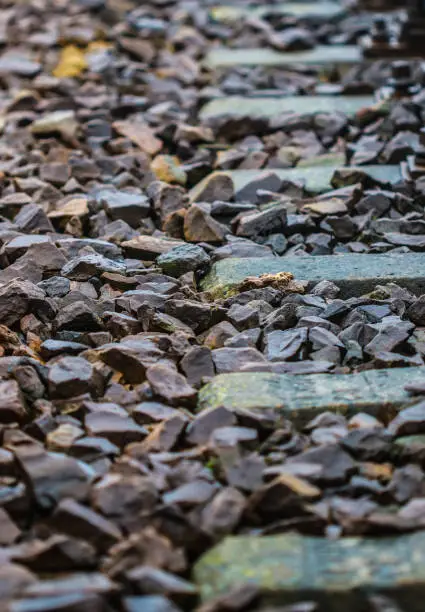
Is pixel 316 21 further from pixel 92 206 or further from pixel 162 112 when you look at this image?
pixel 92 206

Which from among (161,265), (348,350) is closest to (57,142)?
(161,265)

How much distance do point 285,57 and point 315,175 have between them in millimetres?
1755

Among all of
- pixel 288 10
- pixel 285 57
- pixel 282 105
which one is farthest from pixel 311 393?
pixel 288 10

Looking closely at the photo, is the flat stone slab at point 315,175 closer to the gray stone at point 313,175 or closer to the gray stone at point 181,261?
the gray stone at point 313,175

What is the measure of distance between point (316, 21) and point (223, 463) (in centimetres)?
422

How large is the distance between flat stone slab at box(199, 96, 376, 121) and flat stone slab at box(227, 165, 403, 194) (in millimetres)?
563

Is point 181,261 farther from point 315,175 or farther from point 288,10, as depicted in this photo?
point 288,10

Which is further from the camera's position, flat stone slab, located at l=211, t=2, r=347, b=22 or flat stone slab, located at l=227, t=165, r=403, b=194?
flat stone slab, located at l=211, t=2, r=347, b=22

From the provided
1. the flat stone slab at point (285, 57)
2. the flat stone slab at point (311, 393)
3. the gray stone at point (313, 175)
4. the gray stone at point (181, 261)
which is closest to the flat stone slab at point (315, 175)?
the gray stone at point (313, 175)

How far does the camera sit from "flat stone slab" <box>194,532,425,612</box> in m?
1.37

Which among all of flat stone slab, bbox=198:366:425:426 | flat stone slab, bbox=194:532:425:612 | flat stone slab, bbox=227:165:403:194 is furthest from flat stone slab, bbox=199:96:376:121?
flat stone slab, bbox=194:532:425:612

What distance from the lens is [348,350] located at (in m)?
2.10

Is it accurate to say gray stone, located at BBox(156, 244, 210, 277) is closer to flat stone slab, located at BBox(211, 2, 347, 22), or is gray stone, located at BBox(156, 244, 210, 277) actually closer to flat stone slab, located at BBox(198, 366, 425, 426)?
flat stone slab, located at BBox(198, 366, 425, 426)

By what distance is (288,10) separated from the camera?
562 centimetres
